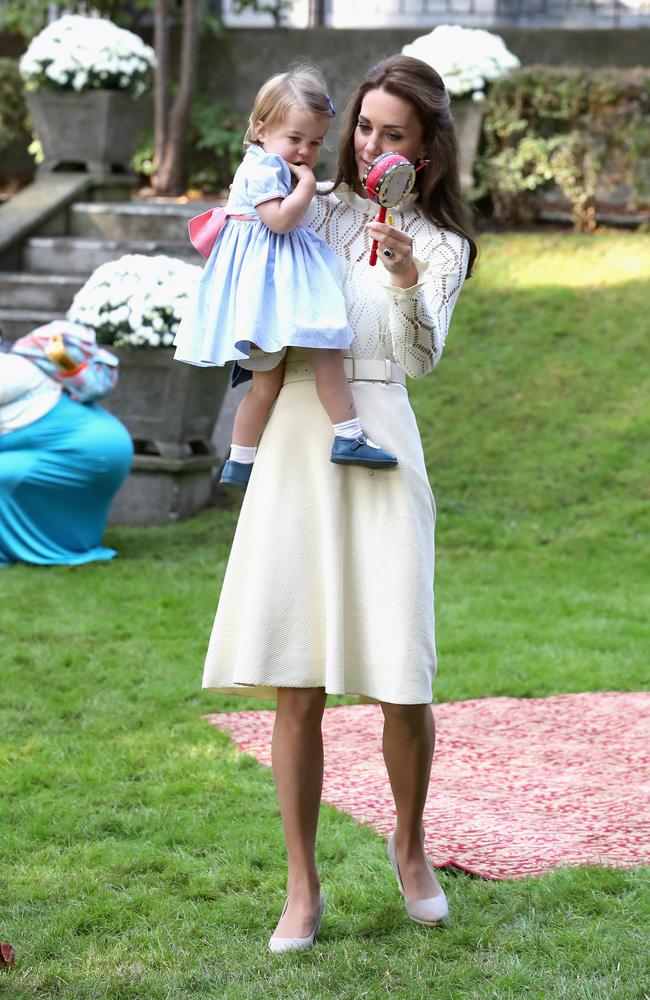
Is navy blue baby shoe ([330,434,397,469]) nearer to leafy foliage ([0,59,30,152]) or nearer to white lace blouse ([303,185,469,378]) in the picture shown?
white lace blouse ([303,185,469,378])

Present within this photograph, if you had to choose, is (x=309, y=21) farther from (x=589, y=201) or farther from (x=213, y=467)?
(x=213, y=467)

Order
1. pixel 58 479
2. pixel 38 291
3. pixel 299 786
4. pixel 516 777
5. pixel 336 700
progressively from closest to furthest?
1. pixel 299 786
2. pixel 516 777
3. pixel 336 700
4. pixel 58 479
5. pixel 38 291

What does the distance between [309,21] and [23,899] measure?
11.8 meters

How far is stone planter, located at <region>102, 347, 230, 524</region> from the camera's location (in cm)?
833

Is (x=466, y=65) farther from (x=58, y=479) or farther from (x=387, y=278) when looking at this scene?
(x=387, y=278)

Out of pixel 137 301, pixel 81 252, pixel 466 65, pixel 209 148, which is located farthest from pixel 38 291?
pixel 466 65

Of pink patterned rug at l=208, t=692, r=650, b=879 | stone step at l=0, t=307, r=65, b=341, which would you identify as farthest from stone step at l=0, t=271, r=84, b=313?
pink patterned rug at l=208, t=692, r=650, b=879

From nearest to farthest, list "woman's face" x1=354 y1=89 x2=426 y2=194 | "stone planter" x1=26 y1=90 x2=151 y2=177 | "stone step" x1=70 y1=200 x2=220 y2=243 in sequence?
1. "woman's face" x1=354 y1=89 x2=426 y2=194
2. "stone step" x1=70 y1=200 x2=220 y2=243
3. "stone planter" x1=26 y1=90 x2=151 y2=177

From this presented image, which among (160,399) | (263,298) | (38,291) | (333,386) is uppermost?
(263,298)

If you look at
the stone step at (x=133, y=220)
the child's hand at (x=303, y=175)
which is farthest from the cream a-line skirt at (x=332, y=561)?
the stone step at (x=133, y=220)

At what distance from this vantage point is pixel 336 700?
5711 millimetres

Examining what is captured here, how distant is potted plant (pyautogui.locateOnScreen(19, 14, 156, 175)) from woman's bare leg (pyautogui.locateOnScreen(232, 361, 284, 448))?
7.42 m

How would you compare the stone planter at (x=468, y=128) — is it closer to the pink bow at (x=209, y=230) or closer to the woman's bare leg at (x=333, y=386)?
the pink bow at (x=209, y=230)

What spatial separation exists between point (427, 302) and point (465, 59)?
797 centimetres
